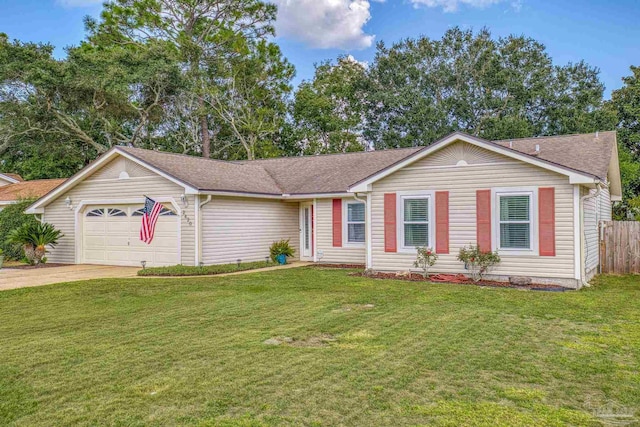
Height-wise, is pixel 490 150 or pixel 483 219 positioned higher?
pixel 490 150

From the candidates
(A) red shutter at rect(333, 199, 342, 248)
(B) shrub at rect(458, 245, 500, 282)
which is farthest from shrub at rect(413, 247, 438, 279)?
(A) red shutter at rect(333, 199, 342, 248)

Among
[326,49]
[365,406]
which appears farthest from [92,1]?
[365,406]

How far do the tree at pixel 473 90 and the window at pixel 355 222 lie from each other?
16.9m

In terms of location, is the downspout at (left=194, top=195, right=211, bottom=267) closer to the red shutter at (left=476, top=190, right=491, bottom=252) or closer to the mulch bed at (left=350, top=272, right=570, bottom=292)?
the mulch bed at (left=350, top=272, right=570, bottom=292)

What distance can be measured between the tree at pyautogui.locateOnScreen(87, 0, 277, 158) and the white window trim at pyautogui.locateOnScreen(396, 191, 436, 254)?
872 inches

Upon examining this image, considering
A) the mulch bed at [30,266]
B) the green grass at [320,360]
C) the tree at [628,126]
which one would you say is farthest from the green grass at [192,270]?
the tree at [628,126]

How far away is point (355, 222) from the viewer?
15.7 metres

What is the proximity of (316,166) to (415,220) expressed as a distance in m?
7.51

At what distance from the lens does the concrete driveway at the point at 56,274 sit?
11.9 m

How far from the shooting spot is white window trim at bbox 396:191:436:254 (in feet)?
40.1

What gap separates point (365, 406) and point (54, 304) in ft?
23.4

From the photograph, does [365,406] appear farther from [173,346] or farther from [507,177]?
[507,177]

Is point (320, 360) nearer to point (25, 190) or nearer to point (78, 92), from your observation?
point (25, 190)

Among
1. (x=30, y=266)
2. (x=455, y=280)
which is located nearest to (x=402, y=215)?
(x=455, y=280)
